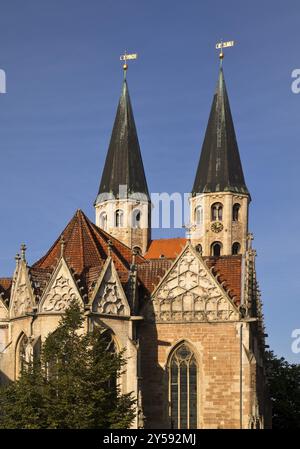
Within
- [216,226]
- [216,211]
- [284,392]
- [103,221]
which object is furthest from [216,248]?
[284,392]

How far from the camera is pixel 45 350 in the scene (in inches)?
1506

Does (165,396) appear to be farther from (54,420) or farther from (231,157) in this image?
(231,157)

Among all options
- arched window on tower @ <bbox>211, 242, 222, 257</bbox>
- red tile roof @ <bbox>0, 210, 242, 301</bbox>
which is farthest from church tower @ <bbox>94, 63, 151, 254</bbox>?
red tile roof @ <bbox>0, 210, 242, 301</bbox>

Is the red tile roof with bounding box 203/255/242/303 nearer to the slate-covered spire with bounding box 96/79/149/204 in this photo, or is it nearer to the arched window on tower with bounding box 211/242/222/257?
the slate-covered spire with bounding box 96/79/149/204

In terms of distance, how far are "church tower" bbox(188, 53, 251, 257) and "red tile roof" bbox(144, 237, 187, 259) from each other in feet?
6.04

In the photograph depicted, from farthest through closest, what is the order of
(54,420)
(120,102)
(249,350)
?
(120,102) < (249,350) < (54,420)

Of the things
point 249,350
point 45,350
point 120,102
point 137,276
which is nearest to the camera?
point 45,350

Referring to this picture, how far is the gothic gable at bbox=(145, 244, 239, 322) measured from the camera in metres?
46.8

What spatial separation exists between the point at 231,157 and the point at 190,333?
133 ft

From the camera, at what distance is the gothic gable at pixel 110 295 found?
149ft

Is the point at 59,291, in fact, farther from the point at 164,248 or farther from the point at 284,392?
the point at 164,248

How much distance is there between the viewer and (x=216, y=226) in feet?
293
